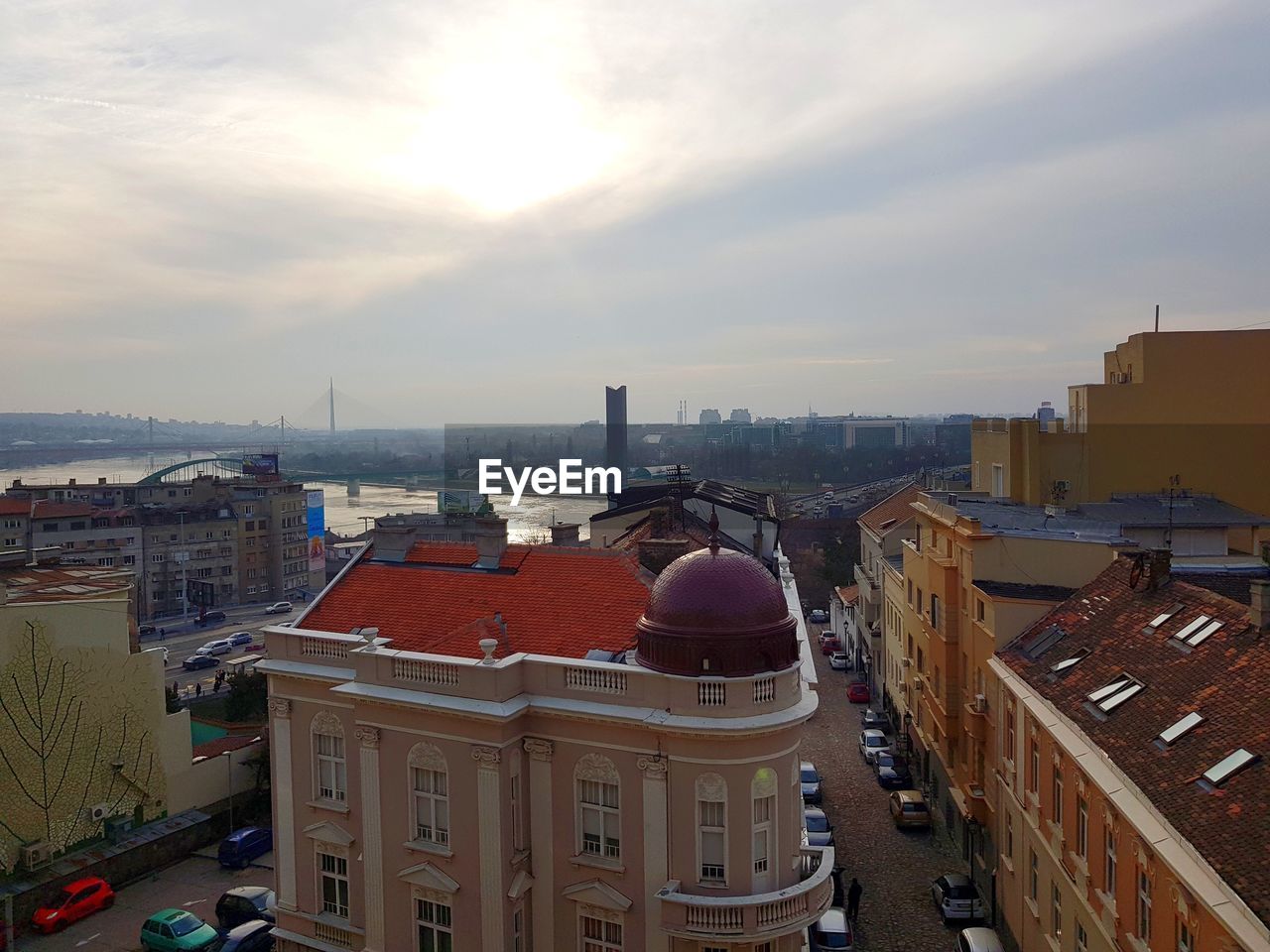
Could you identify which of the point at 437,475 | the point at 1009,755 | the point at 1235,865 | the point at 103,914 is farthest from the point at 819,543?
the point at 437,475

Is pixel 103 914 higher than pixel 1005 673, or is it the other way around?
pixel 1005 673

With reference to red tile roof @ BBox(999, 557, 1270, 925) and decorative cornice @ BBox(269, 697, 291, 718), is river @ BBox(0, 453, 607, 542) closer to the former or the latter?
red tile roof @ BBox(999, 557, 1270, 925)

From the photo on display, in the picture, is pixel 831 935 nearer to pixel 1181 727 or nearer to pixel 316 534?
pixel 1181 727

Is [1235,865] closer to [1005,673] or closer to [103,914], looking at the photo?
[1005,673]

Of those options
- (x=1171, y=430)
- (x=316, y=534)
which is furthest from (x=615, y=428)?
(x=1171, y=430)

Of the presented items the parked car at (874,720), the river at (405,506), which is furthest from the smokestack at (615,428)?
the parked car at (874,720)
